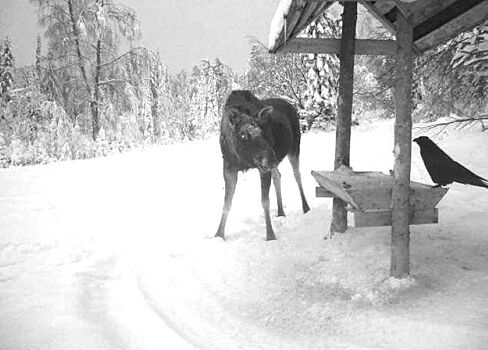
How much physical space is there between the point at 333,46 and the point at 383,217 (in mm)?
2568

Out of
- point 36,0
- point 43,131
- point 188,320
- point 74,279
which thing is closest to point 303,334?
point 188,320

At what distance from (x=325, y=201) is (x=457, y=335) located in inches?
181

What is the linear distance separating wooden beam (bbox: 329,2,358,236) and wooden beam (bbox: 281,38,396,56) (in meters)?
0.18

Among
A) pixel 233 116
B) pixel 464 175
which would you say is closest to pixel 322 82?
pixel 233 116

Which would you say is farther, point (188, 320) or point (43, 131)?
point (43, 131)

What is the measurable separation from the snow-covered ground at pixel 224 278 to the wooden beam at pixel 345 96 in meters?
0.29

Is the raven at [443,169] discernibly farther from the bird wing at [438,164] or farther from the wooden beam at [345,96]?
the wooden beam at [345,96]

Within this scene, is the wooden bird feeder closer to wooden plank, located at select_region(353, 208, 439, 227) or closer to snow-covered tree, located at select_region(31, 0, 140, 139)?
wooden plank, located at select_region(353, 208, 439, 227)

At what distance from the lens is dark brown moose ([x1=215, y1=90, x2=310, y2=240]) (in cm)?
507

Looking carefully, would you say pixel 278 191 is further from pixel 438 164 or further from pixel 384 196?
pixel 438 164

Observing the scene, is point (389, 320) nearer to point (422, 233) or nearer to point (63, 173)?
point (422, 233)

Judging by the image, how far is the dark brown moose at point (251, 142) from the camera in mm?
5074

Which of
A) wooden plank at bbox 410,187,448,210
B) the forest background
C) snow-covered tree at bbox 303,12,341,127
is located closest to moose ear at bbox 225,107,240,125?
wooden plank at bbox 410,187,448,210

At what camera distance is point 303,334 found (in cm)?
293
